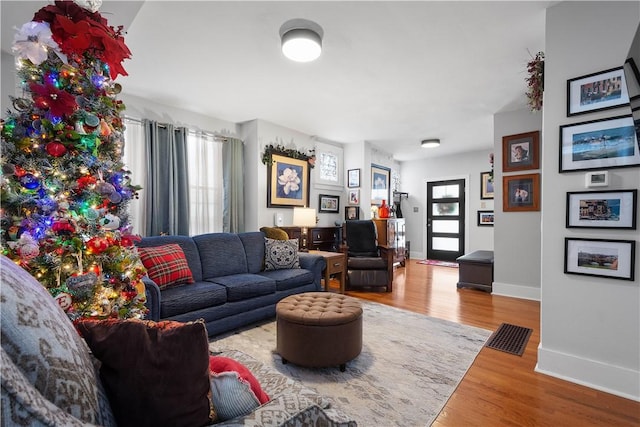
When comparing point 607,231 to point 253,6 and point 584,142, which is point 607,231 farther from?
point 253,6

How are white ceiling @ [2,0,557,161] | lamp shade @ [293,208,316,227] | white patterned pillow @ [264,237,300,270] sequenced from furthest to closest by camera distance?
lamp shade @ [293,208,316,227] < white patterned pillow @ [264,237,300,270] < white ceiling @ [2,0,557,161]

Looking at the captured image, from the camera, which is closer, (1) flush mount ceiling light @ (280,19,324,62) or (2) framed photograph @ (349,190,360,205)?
(1) flush mount ceiling light @ (280,19,324,62)

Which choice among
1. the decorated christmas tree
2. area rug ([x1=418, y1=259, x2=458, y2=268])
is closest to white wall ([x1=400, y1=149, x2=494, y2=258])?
area rug ([x1=418, y1=259, x2=458, y2=268])

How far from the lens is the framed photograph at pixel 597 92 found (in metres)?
1.81

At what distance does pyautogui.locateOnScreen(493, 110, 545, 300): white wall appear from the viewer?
392 centimetres

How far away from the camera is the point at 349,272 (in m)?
4.25

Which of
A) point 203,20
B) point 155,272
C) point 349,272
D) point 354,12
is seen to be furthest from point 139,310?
point 349,272

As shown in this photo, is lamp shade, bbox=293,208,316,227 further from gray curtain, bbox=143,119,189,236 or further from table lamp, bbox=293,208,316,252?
gray curtain, bbox=143,119,189,236

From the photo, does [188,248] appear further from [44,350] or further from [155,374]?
[44,350]

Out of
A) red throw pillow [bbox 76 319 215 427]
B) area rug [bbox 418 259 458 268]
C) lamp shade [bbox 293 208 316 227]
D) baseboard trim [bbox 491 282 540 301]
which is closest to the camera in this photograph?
red throw pillow [bbox 76 319 215 427]

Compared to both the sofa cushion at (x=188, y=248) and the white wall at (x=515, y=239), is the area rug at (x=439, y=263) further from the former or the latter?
the sofa cushion at (x=188, y=248)

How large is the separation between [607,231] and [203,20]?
125 inches

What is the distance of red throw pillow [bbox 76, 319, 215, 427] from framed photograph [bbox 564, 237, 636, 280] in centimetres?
233

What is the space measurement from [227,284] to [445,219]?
5.93 meters
